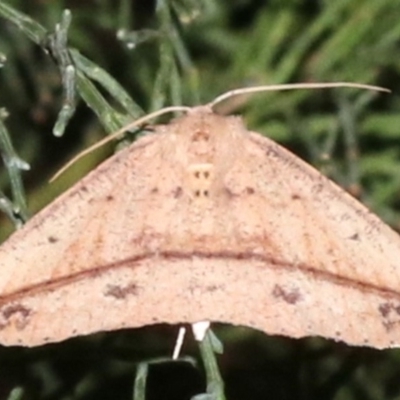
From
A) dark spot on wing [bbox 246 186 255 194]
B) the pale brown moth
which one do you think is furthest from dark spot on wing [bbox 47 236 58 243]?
dark spot on wing [bbox 246 186 255 194]

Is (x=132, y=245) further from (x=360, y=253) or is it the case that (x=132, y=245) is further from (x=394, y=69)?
(x=394, y=69)

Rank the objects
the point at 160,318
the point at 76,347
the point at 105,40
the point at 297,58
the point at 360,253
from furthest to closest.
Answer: the point at 105,40 → the point at 297,58 → the point at 76,347 → the point at 360,253 → the point at 160,318

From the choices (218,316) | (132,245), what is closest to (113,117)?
(132,245)

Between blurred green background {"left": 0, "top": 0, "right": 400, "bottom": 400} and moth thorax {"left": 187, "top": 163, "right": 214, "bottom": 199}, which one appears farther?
blurred green background {"left": 0, "top": 0, "right": 400, "bottom": 400}

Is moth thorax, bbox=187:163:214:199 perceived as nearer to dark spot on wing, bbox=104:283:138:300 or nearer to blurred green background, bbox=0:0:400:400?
dark spot on wing, bbox=104:283:138:300

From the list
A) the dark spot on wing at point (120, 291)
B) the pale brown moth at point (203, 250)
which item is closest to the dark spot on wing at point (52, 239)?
the pale brown moth at point (203, 250)

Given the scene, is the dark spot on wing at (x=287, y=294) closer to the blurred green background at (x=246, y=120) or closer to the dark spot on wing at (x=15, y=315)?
the dark spot on wing at (x=15, y=315)
